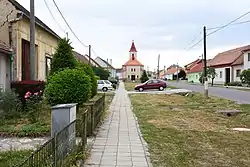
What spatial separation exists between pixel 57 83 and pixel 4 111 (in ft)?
6.71

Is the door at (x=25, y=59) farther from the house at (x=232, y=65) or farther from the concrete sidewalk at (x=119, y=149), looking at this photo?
the house at (x=232, y=65)

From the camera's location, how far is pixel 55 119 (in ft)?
25.9

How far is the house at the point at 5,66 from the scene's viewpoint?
48.2ft

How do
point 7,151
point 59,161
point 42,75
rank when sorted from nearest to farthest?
point 59,161 < point 7,151 < point 42,75

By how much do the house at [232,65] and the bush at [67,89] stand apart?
154 ft

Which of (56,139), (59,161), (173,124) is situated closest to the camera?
(56,139)

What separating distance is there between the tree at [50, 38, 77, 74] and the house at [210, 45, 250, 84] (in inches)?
1758

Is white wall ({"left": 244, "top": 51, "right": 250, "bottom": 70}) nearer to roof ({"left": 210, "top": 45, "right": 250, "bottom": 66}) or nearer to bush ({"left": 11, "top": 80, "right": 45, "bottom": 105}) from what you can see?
roof ({"left": 210, "top": 45, "right": 250, "bottom": 66})

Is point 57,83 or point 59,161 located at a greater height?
point 57,83

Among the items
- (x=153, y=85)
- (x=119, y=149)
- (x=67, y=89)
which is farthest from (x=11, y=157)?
(x=153, y=85)

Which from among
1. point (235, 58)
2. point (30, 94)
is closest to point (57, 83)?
point (30, 94)

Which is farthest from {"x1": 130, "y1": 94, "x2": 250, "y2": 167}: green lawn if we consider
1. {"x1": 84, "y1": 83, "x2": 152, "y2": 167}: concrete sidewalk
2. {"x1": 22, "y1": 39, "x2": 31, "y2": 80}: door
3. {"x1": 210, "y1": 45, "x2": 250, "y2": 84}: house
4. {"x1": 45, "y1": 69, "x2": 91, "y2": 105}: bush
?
{"x1": 210, "y1": 45, "x2": 250, "y2": 84}: house

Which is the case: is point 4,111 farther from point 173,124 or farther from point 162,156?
point 162,156

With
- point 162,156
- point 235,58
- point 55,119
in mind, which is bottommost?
point 162,156
